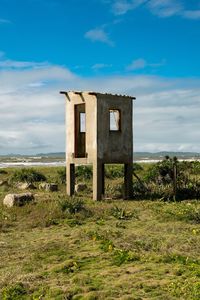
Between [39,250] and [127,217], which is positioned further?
[127,217]

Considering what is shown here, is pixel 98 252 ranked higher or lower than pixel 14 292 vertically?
higher

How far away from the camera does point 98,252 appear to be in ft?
39.0

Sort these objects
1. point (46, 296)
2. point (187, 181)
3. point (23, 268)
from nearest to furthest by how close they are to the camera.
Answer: point (46, 296) → point (23, 268) → point (187, 181)

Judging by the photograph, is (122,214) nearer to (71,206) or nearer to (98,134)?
(71,206)

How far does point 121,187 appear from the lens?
27.2 metres

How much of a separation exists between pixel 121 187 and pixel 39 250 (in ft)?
49.3

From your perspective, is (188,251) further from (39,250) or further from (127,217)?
(127,217)

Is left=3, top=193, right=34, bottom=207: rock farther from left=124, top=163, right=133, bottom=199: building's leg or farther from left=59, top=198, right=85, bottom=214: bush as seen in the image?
left=124, top=163, right=133, bottom=199: building's leg

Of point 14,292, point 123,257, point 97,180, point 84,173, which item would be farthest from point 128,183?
point 14,292

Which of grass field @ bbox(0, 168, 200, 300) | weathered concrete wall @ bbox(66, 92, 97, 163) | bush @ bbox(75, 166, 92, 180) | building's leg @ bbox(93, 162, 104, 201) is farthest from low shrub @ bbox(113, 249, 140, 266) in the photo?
bush @ bbox(75, 166, 92, 180)

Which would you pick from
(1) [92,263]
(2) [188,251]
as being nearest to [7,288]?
(1) [92,263]

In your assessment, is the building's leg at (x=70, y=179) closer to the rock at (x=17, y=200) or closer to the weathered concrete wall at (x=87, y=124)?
the weathered concrete wall at (x=87, y=124)

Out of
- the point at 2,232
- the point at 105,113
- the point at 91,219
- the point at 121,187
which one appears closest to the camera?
the point at 2,232

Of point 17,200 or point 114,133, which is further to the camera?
point 114,133
